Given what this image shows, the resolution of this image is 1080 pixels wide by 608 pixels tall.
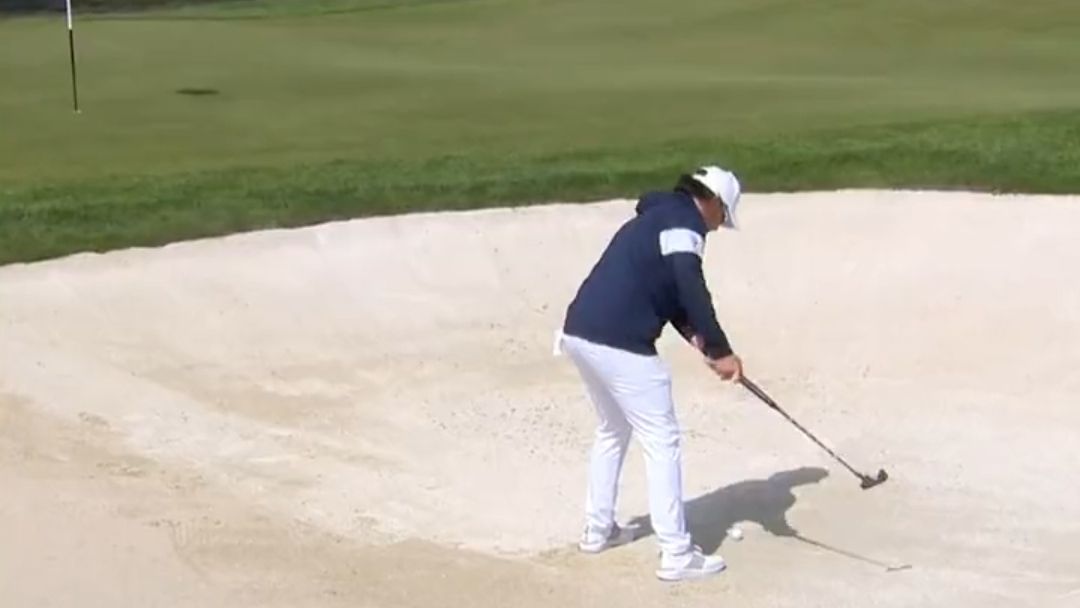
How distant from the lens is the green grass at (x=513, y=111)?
45.6ft

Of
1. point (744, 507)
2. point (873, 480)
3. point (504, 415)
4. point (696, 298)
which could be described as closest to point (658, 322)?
point (696, 298)

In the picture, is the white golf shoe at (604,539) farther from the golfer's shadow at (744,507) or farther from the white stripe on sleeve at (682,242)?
the white stripe on sleeve at (682,242)

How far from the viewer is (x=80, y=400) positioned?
1055 centimetres

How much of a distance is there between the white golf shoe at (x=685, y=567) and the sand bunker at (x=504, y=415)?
0.07 metres

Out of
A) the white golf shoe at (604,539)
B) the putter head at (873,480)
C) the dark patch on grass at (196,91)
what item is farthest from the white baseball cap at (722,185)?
the dark patch on grass at (196,91)

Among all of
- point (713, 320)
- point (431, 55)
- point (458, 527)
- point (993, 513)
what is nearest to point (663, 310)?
point (713, 320)

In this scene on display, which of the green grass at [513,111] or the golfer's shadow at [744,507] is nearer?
the golfer's shadow at [744,507]

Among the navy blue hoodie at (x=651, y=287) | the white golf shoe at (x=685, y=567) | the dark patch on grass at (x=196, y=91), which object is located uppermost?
the navy blue hoodie at (x=651, y=287)

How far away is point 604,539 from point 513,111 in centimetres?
976

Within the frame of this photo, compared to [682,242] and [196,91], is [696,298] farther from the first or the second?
[196,91]

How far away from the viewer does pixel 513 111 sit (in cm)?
1786

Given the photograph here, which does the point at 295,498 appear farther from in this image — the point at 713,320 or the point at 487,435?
the point at 713,320

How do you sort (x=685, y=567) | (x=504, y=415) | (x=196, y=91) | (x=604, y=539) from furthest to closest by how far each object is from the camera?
(x=196, y=91) → (x=504, y=415) → (x=604, y=539) → (x=685, y=567)

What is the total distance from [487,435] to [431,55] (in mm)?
14479
